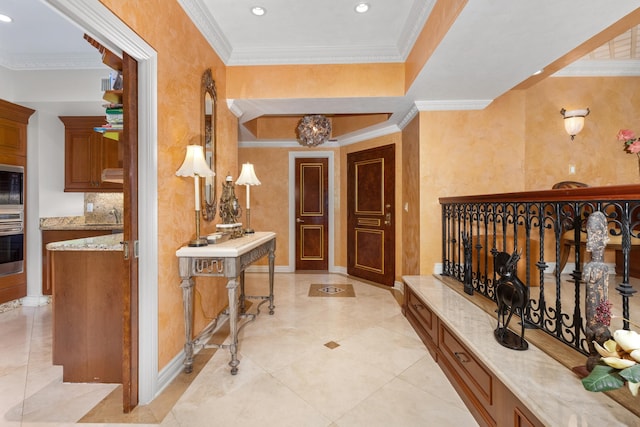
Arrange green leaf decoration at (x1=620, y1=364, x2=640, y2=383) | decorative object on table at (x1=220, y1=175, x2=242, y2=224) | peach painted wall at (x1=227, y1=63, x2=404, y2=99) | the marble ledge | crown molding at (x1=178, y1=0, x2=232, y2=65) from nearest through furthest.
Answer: green leaf decoration at (x1=620, y1=364, x2=640, y2=383)
the marble ledge
crown molding at (x1=178, y1=0, x2=232, y2=65)
decorative object on table at (x1=220, y1=175, x2=242, y2=224)
peach painted wall at (x1=227, y1=63, x2=404, y2=99)

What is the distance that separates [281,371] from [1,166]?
3836 millimetres

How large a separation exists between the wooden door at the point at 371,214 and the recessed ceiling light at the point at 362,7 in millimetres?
2091

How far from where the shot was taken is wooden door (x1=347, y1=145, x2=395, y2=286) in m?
4.32

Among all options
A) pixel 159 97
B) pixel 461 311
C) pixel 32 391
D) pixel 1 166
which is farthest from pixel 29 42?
pixel 461 311

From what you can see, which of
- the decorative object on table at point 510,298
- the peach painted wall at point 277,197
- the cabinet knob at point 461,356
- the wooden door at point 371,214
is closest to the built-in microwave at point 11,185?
the peach painted wall at point 277,197

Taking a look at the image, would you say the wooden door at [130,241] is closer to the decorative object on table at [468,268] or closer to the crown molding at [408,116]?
the decorative object on table at [468,268]

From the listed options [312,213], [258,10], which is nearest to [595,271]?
[258,10]

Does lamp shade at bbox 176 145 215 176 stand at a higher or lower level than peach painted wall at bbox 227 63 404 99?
lower

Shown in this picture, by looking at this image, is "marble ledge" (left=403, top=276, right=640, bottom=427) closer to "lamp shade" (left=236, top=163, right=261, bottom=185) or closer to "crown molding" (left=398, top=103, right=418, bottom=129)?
"lamp shade" (left=236, top=163, right=261, bottom=185)

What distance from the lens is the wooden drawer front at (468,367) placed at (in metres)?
1.53

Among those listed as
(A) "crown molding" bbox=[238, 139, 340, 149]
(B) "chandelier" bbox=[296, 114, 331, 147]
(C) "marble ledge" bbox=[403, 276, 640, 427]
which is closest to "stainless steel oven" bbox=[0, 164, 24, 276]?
(A) "crown molding" bbox=[238, 139, 340, 149]

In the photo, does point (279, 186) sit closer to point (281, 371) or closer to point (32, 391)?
point (281, 371)

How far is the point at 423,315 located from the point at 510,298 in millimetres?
1093

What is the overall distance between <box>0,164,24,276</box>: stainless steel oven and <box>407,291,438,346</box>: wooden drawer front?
4572 mm
